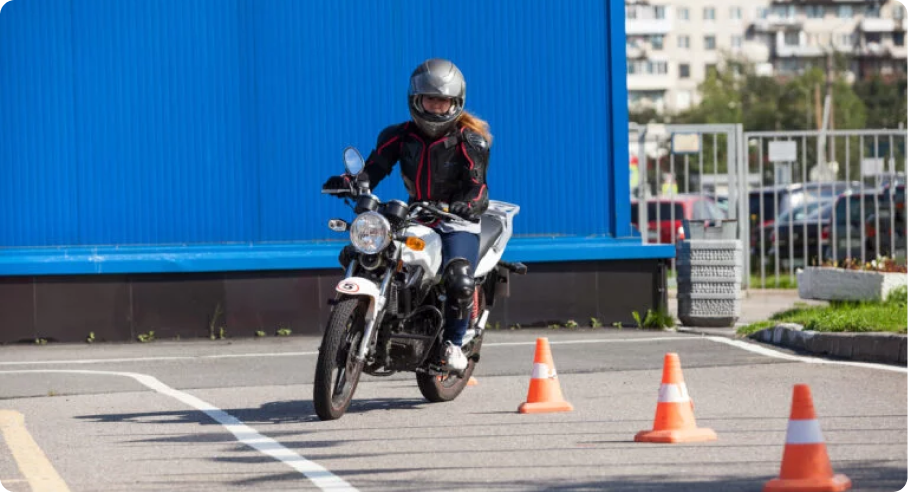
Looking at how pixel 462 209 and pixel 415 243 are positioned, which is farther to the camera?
pixel 462 209

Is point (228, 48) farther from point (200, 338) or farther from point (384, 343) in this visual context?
point (384, 343)

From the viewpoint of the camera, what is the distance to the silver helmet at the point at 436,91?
959cm

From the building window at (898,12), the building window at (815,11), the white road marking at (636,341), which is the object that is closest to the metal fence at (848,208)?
the white road marking at (636,341)

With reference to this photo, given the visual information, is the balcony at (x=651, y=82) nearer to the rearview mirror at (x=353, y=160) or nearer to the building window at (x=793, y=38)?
the building window at (x=793, y=38)

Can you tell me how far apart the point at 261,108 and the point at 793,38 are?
129 metres

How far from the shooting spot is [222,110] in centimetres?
1622

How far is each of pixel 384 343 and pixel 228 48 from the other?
25.0ft

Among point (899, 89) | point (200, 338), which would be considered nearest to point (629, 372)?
point (200, 338)

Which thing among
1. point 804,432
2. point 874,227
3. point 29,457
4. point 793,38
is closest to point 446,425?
point 29,457

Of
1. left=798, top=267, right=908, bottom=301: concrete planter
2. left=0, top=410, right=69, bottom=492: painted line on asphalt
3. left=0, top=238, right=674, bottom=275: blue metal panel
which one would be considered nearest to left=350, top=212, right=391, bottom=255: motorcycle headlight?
left=0, top=410, right=69, bottom=492: painted line on asphalt

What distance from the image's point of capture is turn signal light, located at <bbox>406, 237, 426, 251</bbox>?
9227mm

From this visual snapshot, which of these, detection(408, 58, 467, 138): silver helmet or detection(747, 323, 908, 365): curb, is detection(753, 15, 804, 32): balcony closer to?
detection(747, 323, 908, 365): curb

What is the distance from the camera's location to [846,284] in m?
16.5

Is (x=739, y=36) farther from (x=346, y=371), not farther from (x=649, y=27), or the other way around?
(x=346, y=371)
